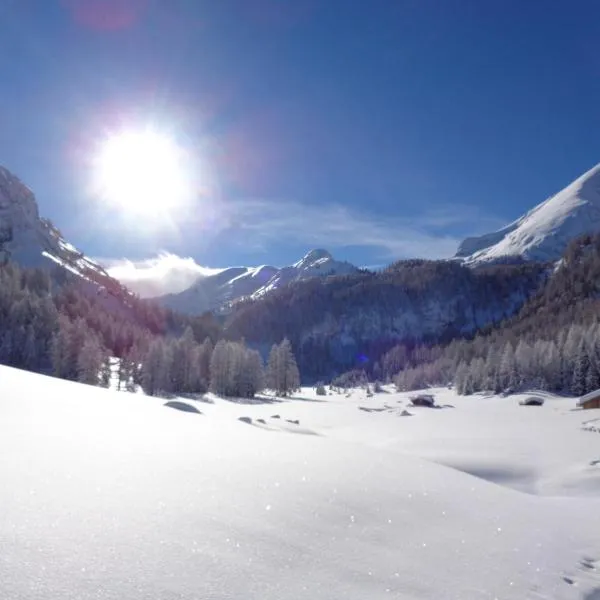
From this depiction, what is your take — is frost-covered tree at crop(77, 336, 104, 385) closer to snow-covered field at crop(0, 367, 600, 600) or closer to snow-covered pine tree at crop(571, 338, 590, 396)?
snow-covered field at crop(0, 367, 600, 600)

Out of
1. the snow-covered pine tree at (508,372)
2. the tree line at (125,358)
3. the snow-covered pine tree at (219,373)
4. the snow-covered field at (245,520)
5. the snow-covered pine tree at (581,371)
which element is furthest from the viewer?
the snow-covered pine tree at (508,372)

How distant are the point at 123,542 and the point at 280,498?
3.24 metres

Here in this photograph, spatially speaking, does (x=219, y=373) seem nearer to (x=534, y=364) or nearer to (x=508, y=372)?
(x=508, y=372)

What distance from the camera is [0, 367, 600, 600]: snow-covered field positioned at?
459 centimetres

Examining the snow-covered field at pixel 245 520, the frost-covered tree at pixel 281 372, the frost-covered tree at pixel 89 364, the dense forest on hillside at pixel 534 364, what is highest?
the dense forest on hillside at pixel 534 364

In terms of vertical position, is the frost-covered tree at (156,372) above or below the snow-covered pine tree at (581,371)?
below

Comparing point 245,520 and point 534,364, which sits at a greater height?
point 534,364

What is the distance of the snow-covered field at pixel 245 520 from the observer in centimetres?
459

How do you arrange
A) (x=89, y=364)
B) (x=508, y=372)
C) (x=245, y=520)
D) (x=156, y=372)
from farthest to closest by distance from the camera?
(x=508, y=372) → (x=156, y=372) → (x=89, y=364) → (x=245, y=520)

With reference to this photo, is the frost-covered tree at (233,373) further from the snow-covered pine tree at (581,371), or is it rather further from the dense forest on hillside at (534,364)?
the snow-covered pine tree at (581,371)

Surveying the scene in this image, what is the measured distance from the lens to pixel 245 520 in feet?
21.2

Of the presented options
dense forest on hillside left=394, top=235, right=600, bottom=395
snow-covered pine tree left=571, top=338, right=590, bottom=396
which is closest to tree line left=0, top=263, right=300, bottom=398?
dense forest on hillside left=394, top=235, right=600, bottom=395

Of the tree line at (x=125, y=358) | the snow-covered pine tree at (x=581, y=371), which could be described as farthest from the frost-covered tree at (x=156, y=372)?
the snow-covered pine tree at (x=581, y=371)

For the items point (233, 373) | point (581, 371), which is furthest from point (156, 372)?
point (581, 371)
